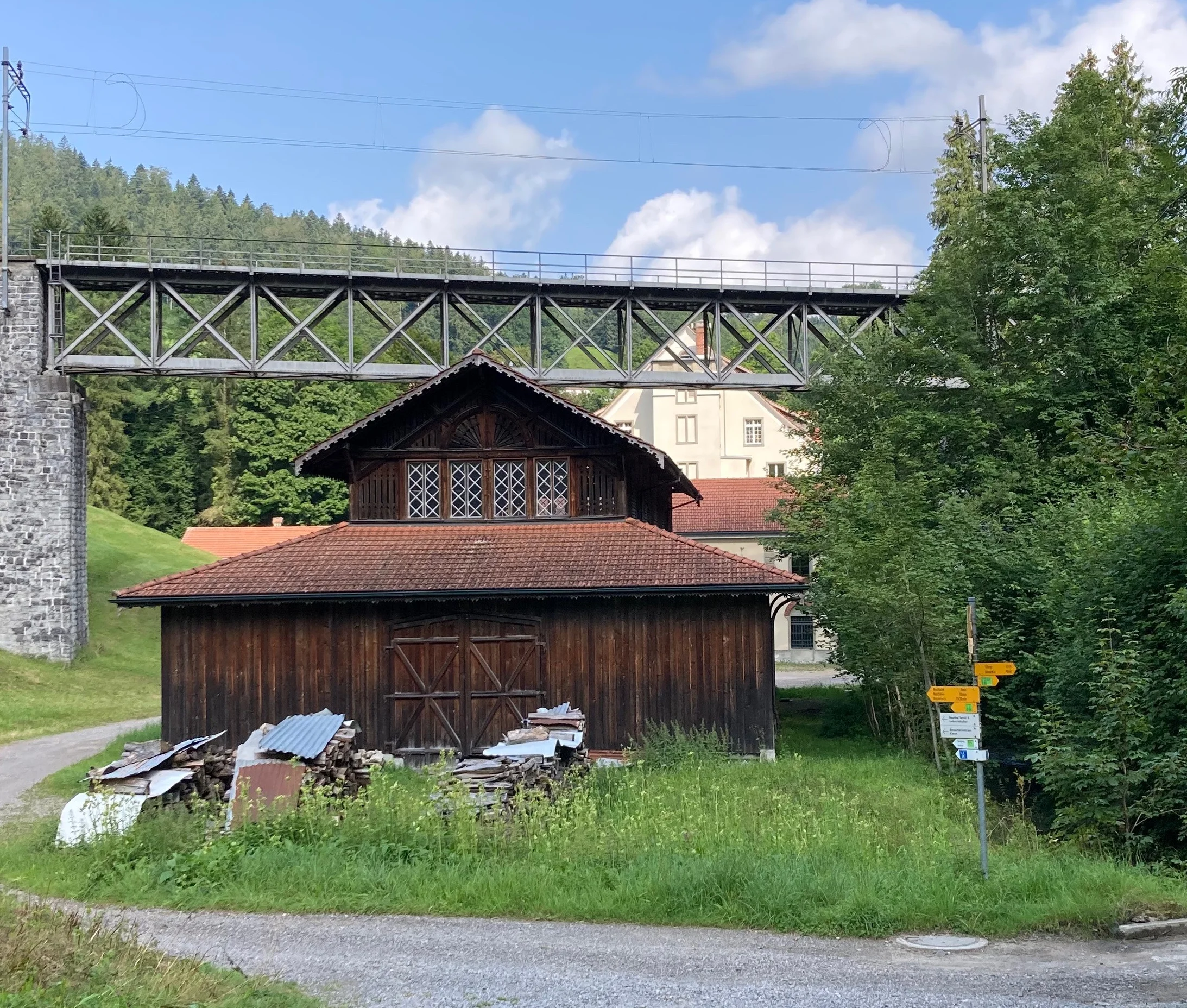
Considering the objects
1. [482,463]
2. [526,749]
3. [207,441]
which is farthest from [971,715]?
[207,441]

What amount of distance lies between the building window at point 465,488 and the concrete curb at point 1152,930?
13888 mm

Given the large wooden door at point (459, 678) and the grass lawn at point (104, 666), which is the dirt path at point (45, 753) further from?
the large wooden door at point (459, 678)

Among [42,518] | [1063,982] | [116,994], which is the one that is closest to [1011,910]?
[1063,982]

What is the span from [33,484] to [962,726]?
30.0 metres

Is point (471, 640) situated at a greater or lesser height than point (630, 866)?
greater

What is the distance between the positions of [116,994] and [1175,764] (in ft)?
34.0

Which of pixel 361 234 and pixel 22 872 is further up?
pixel 361 234

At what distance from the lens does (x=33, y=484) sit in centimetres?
3275

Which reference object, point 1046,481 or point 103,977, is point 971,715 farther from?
point 1046,481

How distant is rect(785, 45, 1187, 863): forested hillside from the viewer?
42.5 feet

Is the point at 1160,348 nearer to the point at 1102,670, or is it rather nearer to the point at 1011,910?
the point at 1102,670

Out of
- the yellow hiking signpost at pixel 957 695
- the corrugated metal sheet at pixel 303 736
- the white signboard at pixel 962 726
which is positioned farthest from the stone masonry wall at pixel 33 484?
the white signboard at pixel 962 726

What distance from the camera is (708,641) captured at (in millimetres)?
18828

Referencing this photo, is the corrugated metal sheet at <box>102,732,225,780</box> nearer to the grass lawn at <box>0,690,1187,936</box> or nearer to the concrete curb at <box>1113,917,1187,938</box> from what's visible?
the grass lawn at <box>0,690,1187,936</box>
